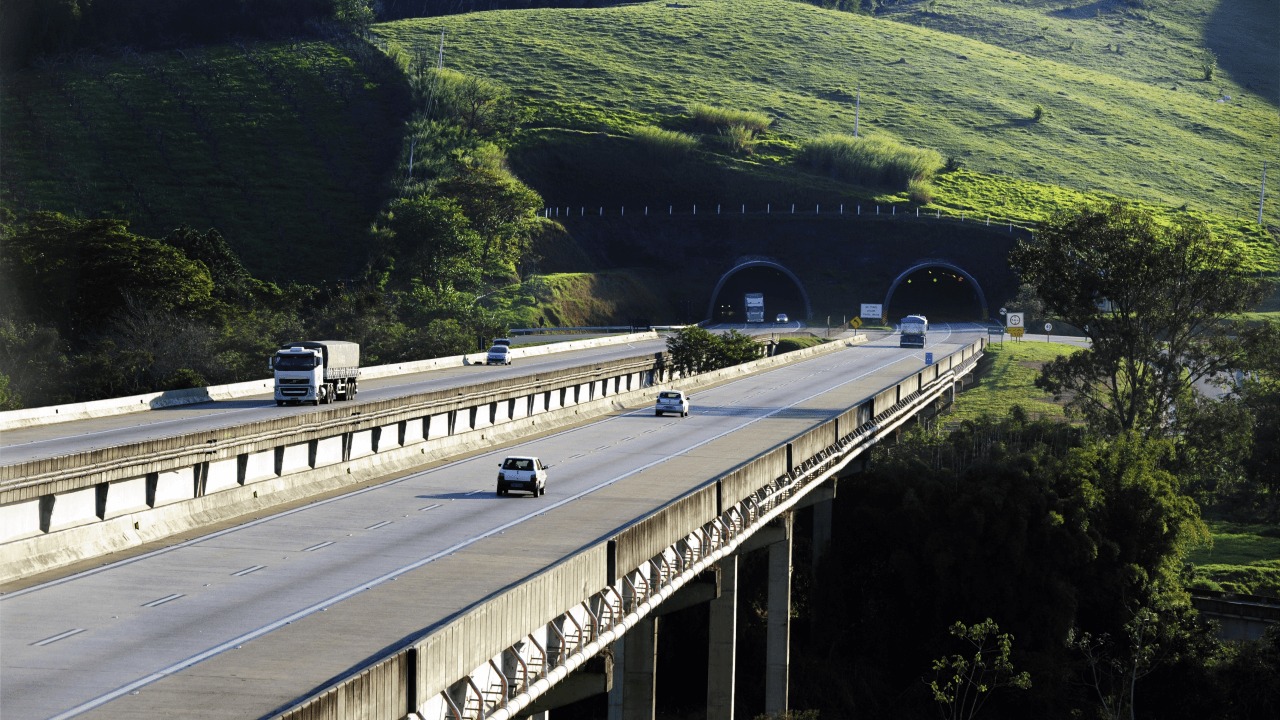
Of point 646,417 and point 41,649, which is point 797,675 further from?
point 41,649

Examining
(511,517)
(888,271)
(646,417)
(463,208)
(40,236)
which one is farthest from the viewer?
(888,271)

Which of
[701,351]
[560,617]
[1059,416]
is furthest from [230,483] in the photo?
[1059,416]

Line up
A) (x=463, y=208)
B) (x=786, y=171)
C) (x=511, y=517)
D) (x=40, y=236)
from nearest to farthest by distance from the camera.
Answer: (x=511, y=517) → (x=40, y=236) → (x=463, y=208) → (x=786, y=171)

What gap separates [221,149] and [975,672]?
458 ft

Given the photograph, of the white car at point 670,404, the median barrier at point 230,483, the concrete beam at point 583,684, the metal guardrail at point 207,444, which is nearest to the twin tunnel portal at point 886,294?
the white car at point 670,404

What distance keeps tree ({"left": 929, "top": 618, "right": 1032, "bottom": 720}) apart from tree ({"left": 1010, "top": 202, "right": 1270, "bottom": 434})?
102 ft

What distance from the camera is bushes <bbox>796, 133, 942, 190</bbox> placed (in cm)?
19212

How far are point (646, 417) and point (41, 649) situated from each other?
46.2 meters

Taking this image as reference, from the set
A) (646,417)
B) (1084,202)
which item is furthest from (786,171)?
(646,417)

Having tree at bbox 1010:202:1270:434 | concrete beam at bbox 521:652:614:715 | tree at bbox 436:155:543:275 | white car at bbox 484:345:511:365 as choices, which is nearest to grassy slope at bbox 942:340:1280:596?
tree at bbox 1010:202:1270:434

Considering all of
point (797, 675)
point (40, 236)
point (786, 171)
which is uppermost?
point (786, 171)

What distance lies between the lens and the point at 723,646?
40844mm

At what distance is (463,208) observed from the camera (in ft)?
472

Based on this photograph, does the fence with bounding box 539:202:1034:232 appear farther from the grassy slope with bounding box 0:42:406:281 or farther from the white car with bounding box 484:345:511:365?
the white car with bounding box 484:345:511:365
